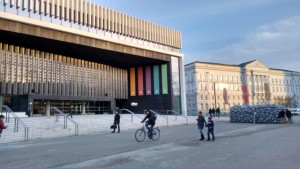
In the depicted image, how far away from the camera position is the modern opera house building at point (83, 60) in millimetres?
32375

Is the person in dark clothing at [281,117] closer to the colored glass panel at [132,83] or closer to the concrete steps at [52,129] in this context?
the concrete steps at [52,129]

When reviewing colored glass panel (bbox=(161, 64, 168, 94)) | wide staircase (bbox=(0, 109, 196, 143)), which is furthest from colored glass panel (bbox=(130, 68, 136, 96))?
wide staircase (bbox=(0, 109, 196, 143))

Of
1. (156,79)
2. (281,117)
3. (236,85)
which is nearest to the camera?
(281,117)

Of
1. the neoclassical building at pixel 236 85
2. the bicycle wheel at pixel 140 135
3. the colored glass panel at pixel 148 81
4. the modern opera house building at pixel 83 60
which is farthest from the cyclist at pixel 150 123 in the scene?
the neoclassical building at pixel 236 85

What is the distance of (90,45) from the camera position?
1421 inches

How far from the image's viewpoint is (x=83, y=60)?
43.7 m

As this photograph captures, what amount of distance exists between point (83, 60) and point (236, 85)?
6010 centimetres

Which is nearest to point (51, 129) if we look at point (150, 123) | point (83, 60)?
point (150, 123)

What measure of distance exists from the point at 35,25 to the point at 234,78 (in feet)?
232

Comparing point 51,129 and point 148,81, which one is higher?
point 148,81

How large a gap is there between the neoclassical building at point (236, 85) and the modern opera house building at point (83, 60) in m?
24.1

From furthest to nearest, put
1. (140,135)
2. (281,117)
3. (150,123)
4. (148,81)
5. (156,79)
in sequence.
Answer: (148,81)
(156,79)
(281,117)
(150,123)
(140,135)

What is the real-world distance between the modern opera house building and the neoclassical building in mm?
24139

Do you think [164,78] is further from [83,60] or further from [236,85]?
[236,85]
